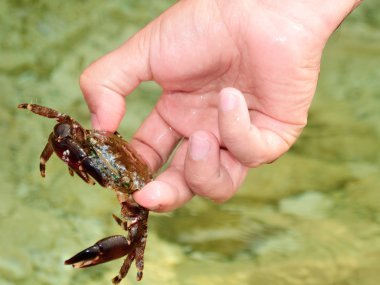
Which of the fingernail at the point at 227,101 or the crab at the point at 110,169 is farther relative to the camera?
the crab at the point at 110,169

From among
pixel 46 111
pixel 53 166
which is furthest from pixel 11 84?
pixel 46 111

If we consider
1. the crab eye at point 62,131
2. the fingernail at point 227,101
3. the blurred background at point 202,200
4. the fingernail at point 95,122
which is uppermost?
the fingernail at point 227,101

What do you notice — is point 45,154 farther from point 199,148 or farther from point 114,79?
point 199,148

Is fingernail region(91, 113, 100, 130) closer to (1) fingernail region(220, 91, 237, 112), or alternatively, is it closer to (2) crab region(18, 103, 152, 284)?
(2) crab region(18, 103, 152, 284)

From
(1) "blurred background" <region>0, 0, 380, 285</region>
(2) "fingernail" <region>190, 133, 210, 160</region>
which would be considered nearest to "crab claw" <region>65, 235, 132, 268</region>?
(2) "fingernail" <region>190, 133, 210, 160</region>

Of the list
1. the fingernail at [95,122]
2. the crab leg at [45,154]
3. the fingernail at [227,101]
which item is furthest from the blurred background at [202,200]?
the fingernail at [227,101]

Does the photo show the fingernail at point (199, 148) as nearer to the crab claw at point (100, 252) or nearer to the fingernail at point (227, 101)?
the fingernail at point (227, 101)

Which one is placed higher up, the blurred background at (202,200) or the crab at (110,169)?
the crab at (110,169)

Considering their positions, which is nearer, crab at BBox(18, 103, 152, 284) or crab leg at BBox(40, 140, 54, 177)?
crab at BBox(18, 103, 152, 284)
